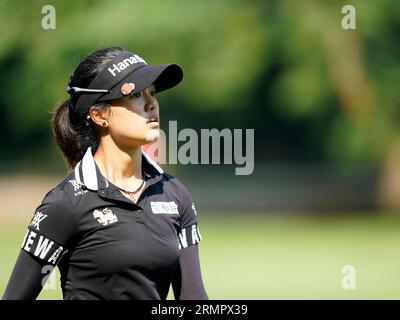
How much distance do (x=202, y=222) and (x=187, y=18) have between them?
13.9ft

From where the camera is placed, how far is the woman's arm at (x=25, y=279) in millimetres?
3938

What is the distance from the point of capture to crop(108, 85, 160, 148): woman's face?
4.15 meters

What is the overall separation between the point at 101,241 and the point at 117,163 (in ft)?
1.29

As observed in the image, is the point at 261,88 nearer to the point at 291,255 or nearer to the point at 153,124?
the point at 291,255

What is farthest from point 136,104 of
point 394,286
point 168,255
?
point 394,286

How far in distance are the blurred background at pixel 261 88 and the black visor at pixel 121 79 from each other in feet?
47.4

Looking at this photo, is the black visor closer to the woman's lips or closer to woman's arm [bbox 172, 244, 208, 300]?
the woman's lips

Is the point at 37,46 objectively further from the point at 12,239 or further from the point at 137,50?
the point at 12,239

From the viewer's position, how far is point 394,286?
11.2 meters

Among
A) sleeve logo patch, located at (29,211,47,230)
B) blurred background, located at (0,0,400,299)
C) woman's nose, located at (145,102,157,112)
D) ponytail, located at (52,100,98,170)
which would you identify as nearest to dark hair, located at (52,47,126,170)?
ponytail, located at (52,100,98,170)

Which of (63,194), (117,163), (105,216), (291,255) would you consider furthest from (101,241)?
(291,255)

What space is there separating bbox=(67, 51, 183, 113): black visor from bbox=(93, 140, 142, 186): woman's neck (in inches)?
7.4

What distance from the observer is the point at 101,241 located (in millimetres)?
4000

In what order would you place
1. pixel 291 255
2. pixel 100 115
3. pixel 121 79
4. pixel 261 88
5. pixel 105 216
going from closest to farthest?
pixel 105 216 < pixel 121 79 < pixel 100 115 < pixel 291 255 < pixel 261 88
